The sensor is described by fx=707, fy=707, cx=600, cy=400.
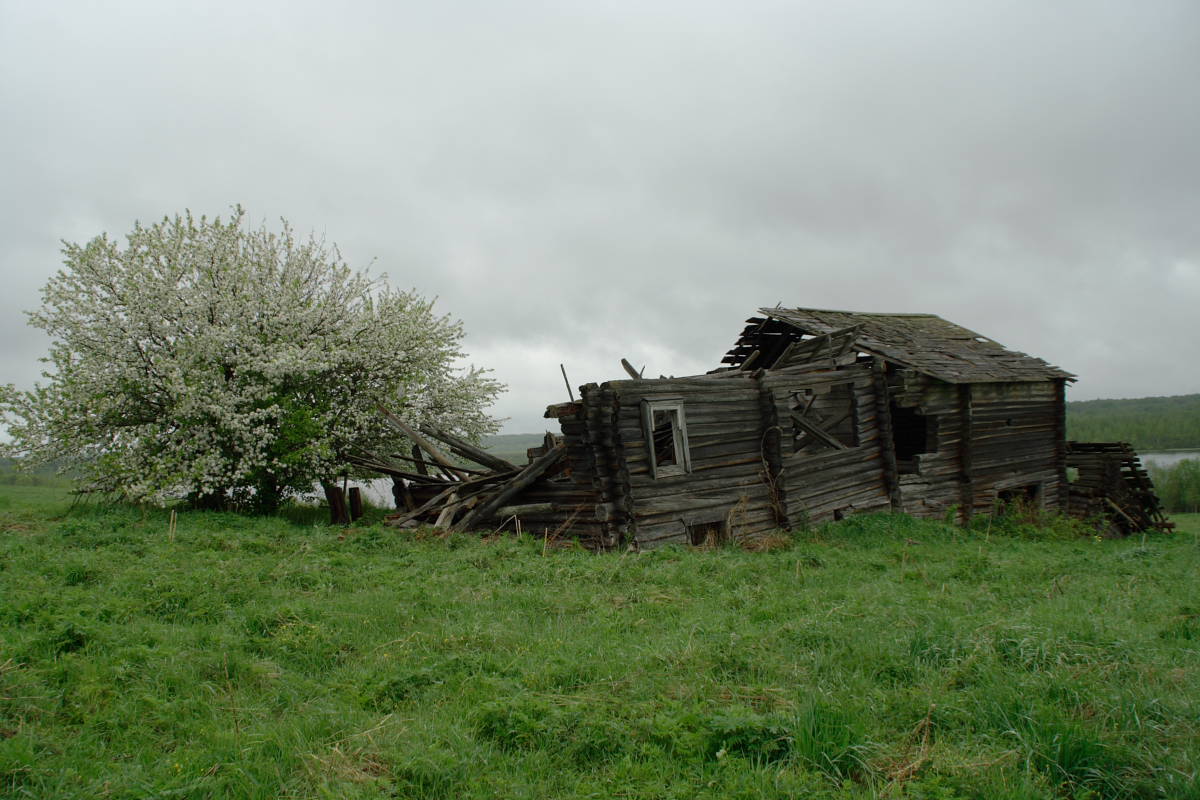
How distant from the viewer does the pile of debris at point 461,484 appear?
14070 mm

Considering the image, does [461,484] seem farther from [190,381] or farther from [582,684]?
[582,684]

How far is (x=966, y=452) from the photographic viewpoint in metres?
19.4

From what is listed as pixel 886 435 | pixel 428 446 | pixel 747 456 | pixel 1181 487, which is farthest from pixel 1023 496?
pixel 1181 487

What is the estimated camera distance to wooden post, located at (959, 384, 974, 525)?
19.4 meters

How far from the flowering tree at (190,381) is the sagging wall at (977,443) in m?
14.4

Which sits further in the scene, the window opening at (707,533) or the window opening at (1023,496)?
the window opening at (1023,496)

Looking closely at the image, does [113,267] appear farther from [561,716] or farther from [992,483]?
[992,483]

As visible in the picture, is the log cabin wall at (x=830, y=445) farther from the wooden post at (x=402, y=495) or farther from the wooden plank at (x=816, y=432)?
the wooden post at (x=402, y=495)

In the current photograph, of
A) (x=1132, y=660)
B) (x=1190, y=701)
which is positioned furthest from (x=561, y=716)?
(x=1132, y=660)

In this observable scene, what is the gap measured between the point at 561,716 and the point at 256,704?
243 cm

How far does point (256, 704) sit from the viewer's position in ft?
17.8

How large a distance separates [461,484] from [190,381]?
658 centimetres

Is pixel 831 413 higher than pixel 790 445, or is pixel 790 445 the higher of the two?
pixel 831 413

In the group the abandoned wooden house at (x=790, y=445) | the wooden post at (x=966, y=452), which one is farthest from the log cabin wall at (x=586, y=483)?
the wooden post at (x=966, y=452)
